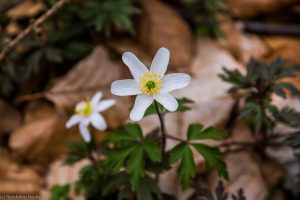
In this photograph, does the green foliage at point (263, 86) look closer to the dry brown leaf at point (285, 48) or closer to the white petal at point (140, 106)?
the white petal at point (140, 106)

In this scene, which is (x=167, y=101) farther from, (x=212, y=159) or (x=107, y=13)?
(x=107, y=13)

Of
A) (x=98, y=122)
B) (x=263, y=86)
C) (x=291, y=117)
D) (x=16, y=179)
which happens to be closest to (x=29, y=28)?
(x=98, y=122)

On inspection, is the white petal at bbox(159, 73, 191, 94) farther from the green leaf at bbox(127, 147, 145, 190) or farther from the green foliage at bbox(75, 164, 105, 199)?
the green foliage at bbox(75, 164, 105, 199)

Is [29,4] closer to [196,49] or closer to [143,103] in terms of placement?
[196,49]

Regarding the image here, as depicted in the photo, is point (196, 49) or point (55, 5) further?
point (196, 49)

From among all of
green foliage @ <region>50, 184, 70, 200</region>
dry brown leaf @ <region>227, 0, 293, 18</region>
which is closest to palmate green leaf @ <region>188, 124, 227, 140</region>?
green foliage @ <region>50, 184, 70, 200</region>

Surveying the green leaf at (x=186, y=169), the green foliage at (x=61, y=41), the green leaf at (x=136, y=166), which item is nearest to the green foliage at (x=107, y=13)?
the green foliage at (x=61, y=41)

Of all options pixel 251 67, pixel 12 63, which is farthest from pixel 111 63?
pixel 251 67
